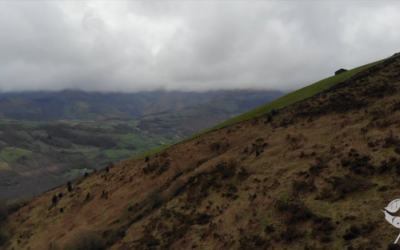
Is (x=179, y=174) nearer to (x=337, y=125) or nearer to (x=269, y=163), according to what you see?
(x=269, y=163)

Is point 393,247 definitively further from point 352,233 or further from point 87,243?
point 87,243

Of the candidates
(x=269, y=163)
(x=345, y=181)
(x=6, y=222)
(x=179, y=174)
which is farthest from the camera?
(x=6, y=222)

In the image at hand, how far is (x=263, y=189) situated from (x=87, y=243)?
24546 mm

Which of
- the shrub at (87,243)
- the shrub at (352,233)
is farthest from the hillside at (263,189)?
the shrub at (87,243)

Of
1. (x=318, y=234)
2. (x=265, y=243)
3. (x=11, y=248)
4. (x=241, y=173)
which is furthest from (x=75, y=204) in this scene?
(x=318, y=234)

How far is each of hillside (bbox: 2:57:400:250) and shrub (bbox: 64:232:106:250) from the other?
179 millimetres

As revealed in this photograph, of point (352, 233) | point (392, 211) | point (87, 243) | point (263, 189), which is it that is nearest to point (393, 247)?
point (352, 233)

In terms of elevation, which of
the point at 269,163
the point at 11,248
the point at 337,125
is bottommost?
the point at 11,248

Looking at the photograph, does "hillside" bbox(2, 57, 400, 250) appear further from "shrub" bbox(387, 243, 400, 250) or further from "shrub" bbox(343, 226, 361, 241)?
"shrub" bbox(387, 243, 400, 250)

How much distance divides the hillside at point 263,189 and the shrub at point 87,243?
0.18 m

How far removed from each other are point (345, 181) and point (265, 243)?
9.06 meters

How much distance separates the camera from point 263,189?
108 ft

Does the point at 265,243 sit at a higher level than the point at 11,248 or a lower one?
higher

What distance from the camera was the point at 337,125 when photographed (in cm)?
4119
